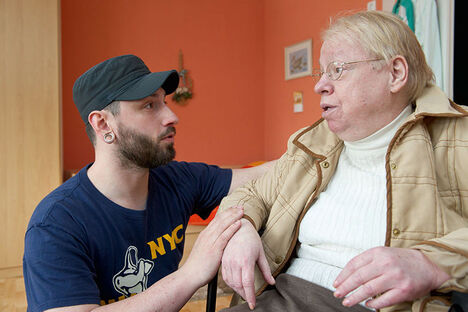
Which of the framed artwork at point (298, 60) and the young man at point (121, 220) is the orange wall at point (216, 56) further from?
the young man at point (121, 220)

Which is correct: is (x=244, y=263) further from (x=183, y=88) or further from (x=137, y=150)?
(x=183, y=88)

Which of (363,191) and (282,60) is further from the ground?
(282,60)

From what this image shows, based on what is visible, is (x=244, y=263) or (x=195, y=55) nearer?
(x=244, y=263)

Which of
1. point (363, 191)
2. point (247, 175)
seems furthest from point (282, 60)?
point (363, 191)

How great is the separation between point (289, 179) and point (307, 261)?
27cm

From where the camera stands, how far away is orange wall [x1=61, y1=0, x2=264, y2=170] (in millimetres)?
4449

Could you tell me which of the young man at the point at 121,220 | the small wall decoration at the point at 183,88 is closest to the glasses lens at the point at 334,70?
the young man at the point at 121,220

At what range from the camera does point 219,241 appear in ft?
3.84

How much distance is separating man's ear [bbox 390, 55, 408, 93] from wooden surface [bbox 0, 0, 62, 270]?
3.29 metres

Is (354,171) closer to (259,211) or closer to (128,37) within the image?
(259,211)

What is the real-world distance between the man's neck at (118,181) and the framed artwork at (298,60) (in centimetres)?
356

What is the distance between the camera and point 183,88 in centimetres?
504

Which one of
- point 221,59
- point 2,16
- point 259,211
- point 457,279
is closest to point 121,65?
point 259,211

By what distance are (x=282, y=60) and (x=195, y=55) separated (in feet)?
3.77
